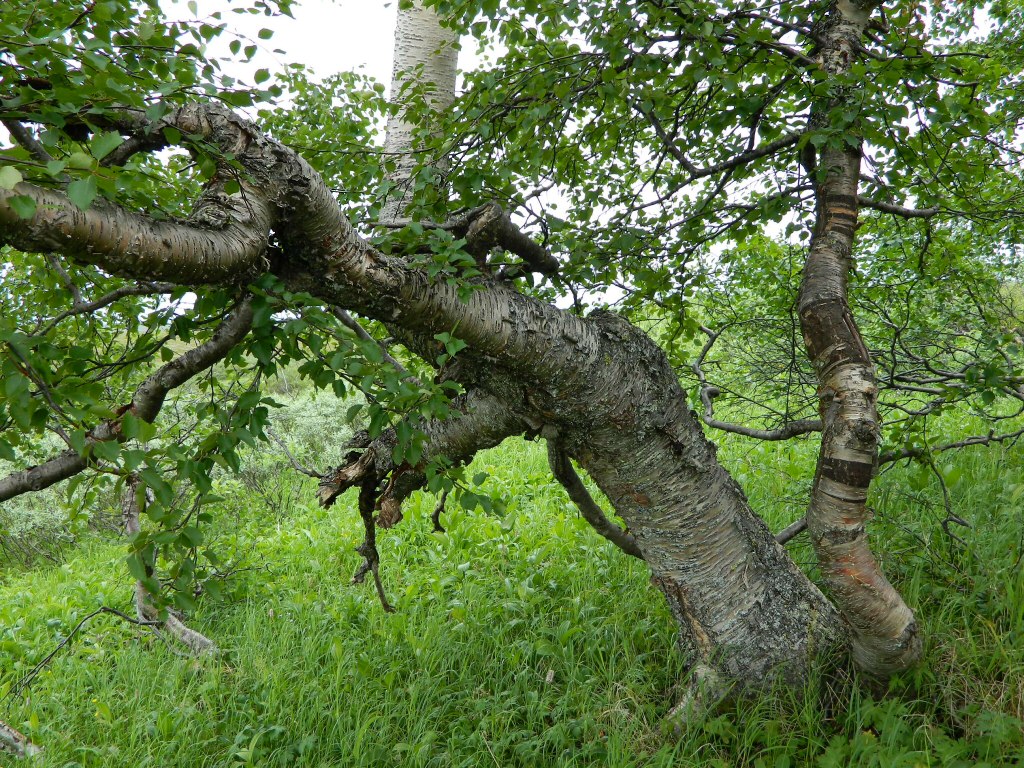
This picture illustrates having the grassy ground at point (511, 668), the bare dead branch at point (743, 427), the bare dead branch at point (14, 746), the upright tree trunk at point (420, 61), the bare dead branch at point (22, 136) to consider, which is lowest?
the bare dead branch at point (14, 746)

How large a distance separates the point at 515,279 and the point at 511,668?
6.36ft

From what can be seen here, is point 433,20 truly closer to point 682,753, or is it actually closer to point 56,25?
point 56,25

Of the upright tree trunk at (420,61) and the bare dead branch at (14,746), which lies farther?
the upright tree trunk at (420,61)

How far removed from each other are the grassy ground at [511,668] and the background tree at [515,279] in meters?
0.28

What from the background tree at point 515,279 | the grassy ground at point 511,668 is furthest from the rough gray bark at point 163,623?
the background tree at point 515,279

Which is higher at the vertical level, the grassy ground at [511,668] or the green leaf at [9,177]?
the green leaf at [9,177]

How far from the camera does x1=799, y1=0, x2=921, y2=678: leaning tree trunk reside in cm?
220

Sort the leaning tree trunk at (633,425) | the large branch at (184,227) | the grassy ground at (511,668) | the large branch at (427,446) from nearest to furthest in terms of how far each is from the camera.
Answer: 1. the large branch at (184,227)
2. the leaning tree trunk at (633,425)
3. the grassy ground at (511,668)
4. the large branch at (427,446)

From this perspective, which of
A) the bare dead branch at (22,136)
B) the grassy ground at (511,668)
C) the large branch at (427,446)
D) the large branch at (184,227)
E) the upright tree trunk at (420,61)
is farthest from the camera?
the upright tree trunk at (420,61)

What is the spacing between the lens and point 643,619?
3199mm

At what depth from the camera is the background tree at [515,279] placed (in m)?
1.47

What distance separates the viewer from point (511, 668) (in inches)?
121

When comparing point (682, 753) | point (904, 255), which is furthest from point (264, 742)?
Result: point (904, 255)

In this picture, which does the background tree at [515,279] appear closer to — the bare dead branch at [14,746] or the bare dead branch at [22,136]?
the bare dead branch at [22,136]
